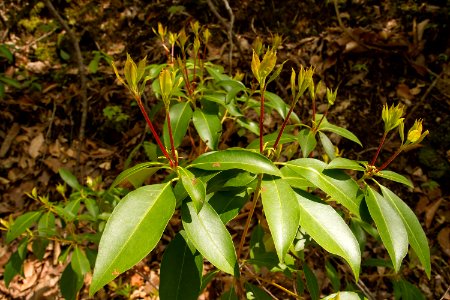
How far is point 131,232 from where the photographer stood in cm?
83

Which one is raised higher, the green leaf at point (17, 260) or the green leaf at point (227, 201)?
the green leaf at point (227, 201)

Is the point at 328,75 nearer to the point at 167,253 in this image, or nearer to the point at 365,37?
the point at 365,37

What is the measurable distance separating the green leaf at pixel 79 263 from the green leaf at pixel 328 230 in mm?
1303

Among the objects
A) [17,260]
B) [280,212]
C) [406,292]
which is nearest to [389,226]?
[280,212]

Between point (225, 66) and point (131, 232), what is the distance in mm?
2693

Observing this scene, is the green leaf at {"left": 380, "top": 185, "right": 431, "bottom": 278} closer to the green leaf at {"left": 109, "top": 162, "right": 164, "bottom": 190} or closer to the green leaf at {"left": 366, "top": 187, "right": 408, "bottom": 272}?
the green leaf at {"left": 366, "top": 187, "right": 408, "bottom": 272}

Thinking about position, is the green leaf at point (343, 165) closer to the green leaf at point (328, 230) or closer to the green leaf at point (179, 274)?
the green leaf at point (328, 230)

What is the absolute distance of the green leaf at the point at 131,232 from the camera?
0.77 metres

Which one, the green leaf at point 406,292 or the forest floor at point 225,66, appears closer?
the green leaf at point 406,292

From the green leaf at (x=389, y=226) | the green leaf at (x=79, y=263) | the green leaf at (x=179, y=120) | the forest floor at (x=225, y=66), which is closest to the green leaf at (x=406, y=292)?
the forest floor at (x=225, y=66)

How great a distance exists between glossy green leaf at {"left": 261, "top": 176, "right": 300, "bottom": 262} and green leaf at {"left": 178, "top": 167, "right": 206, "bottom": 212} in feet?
0.54

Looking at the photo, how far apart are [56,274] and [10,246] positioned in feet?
1.50

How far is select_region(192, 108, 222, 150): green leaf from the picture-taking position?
4.44 feet

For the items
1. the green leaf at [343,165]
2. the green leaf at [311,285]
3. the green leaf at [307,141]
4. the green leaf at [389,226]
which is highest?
the green leaf at [343,165]
